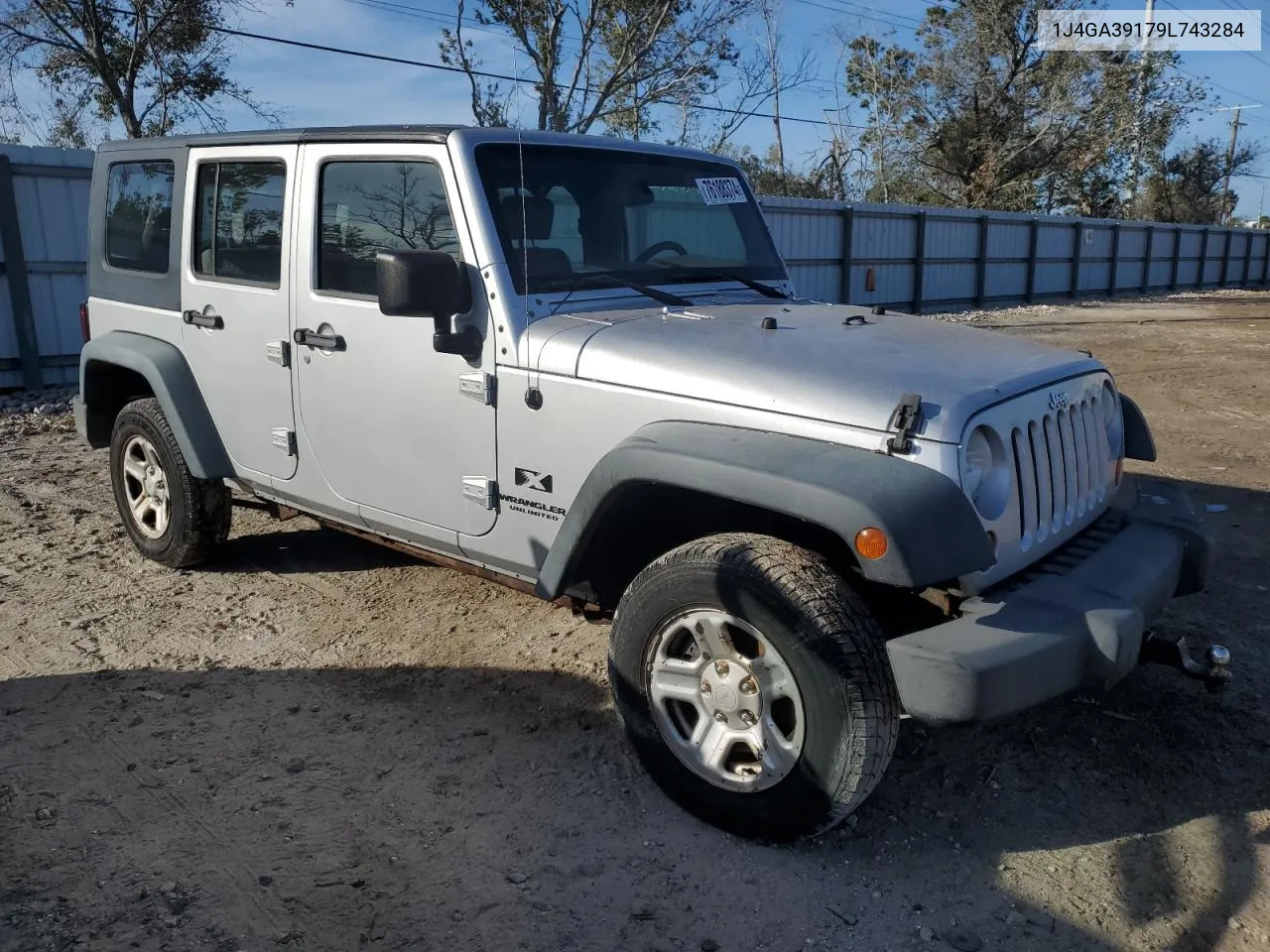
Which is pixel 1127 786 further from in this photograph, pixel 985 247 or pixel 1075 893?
pixel 985 247

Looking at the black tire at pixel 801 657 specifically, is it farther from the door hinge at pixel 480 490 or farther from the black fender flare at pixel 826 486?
the door hinge at pixel 480 490

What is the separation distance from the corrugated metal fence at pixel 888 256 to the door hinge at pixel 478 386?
8.63 metres

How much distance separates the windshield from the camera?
3613 mm

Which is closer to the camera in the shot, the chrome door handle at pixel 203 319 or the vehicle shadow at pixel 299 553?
the chrome door handle at pixel 203 319

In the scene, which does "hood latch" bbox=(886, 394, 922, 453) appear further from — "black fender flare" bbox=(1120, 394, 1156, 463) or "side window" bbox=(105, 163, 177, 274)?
"side window" bbox=(105, 163, 177, 274)

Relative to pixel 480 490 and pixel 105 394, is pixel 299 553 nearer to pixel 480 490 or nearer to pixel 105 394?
pixel 105 394

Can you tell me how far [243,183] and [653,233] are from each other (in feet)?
5.78

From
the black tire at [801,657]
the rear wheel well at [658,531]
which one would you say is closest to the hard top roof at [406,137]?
the rear wheel well at [658,531]

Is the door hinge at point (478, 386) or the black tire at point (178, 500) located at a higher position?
the door hinge at point (478, 386)

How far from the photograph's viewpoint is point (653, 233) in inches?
161

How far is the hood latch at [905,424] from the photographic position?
271 cm

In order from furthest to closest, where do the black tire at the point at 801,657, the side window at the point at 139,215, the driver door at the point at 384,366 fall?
the side window at the point at 139,215, the driver door at the point at 384,366, the black tire at the point at 801,657

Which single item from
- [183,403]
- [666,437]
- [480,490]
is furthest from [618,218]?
[183,403]

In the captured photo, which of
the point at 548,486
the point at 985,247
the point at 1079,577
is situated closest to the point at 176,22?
→ the point at 985,247
